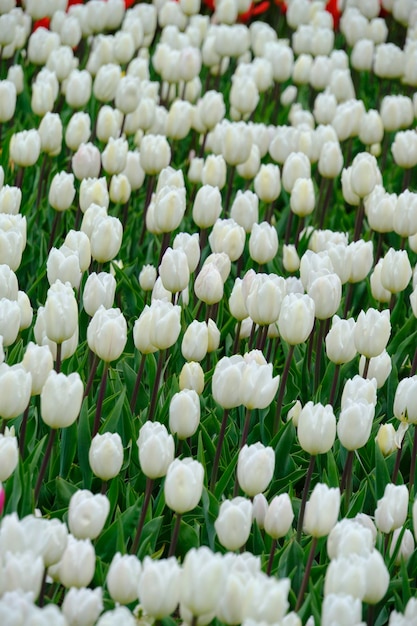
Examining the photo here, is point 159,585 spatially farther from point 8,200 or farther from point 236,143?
point 236,143

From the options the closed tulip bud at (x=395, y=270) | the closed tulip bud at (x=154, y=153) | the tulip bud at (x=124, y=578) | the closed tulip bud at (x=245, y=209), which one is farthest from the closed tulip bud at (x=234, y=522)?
the closed tulip bud at (x=154, y=153)

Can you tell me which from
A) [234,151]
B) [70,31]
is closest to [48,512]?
[234,151]

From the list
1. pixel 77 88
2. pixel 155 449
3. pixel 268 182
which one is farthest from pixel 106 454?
pixel 77 88

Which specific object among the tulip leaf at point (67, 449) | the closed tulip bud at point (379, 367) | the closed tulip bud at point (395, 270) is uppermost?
the closed tulip bud at point (395, 270)

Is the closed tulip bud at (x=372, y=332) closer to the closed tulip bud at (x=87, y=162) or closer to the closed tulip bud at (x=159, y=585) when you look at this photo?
the closed tulip bud at (x=159, y=585)

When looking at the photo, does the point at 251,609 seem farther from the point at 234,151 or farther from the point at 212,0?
the point at 212,0
